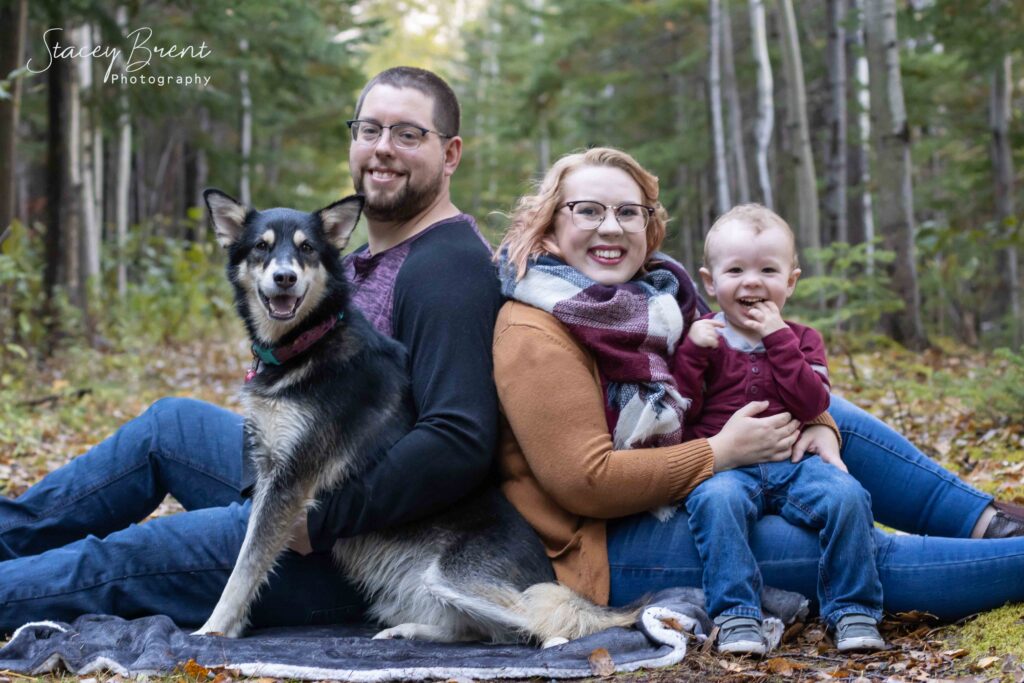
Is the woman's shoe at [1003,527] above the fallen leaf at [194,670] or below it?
above

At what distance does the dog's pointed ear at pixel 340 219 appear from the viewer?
367cm

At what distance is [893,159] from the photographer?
10102mm

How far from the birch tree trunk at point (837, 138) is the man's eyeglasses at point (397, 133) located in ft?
34.5

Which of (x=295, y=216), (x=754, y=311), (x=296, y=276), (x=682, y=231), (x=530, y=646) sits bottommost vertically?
(x=530, y=646)

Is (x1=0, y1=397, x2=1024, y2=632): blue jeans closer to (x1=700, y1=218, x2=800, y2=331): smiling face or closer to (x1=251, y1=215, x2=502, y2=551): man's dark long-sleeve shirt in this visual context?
(x1=251, y1=215, x2=502, y2=551): man's dark long-sleeve shirt

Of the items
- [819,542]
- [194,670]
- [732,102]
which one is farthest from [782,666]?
[732,102]

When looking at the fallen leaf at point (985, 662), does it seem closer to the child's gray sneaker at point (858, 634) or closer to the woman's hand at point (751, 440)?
the child's gray sneaker at point (858, 634)


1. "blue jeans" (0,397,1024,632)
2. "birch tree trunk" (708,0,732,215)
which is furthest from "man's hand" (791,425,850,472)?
"birch tree trunk" (708,0,732,215)

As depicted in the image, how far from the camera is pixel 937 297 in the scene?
12.7 meters

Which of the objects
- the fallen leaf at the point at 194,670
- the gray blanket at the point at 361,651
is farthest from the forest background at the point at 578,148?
the fallen leaf at the point at 194,670

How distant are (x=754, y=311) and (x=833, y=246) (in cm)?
614

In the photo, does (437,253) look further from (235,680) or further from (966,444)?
(966,444)

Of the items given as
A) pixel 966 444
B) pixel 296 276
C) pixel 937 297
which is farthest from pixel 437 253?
pixel 937 297

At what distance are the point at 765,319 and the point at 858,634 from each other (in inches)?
43.1
